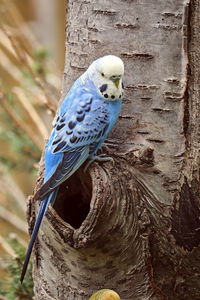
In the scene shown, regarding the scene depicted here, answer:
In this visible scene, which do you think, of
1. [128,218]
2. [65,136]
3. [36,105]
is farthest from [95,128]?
[36,105]

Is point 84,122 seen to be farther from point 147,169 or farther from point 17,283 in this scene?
point 17,283

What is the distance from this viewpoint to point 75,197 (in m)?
0.89

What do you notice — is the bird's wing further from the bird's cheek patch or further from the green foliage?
the green foliage

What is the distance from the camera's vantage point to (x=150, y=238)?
0.84 m

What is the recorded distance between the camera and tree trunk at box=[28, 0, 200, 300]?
0.83 metres

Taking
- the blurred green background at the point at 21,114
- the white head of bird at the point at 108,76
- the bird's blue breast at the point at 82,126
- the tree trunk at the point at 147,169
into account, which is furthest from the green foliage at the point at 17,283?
the white head of bird at the point at 108,76

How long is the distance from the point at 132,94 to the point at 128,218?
201mm

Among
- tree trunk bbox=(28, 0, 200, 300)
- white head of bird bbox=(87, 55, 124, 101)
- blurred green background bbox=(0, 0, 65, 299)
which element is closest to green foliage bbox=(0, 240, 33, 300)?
blurred green background bbox=(0, 0, 65, 299)

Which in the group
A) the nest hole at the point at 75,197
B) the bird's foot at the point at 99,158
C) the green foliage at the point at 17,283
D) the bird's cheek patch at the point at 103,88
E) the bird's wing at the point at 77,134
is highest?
the bird's cheek patch at the point at 103,88

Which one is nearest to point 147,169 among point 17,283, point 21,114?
point 17,283

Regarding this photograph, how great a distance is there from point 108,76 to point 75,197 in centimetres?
20

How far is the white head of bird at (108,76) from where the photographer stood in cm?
82

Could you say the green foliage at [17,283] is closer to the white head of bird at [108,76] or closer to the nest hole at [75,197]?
the nest hole at [75,197]

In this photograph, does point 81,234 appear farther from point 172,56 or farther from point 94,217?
point 172,56
